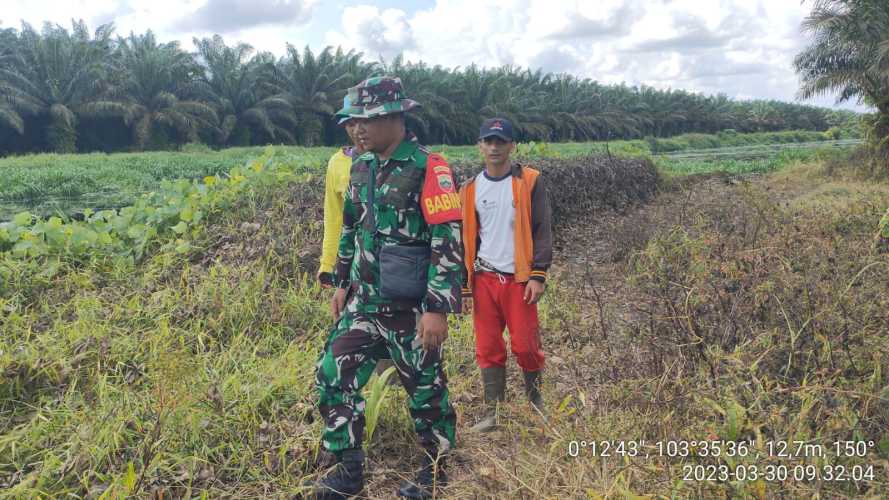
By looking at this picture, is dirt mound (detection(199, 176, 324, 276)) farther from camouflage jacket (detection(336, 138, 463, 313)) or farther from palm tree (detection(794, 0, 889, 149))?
palm tree (detection(794, 0, 889, 149))

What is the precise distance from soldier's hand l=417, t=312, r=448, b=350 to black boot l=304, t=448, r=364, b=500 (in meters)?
0.60

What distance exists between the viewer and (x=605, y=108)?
55.0 m

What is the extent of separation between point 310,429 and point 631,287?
146 inches

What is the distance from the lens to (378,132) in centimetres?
261

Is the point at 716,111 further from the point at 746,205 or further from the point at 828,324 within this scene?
the point at 828,324

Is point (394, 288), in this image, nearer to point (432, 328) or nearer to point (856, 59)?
point (432, 328)

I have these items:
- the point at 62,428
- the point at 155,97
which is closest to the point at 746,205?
the point at 62,428

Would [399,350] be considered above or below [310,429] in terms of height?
above

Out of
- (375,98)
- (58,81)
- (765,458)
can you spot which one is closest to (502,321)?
(375,98)

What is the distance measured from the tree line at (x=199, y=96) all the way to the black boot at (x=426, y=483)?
2297cm

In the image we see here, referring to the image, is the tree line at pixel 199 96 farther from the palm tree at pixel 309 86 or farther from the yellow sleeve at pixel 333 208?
the yellow sleeve at pixel 333 208

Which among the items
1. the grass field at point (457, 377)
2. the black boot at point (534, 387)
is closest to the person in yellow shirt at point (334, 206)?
the grass field at point (457, 377)

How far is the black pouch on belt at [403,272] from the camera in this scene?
2.59 metres

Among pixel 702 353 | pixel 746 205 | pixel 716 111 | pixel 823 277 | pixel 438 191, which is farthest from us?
pixel 716 111
